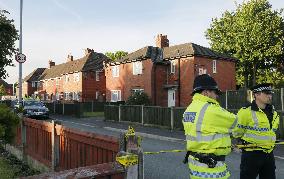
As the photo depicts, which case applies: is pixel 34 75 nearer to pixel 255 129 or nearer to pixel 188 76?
pixel 188 76

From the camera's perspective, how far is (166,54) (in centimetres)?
4088

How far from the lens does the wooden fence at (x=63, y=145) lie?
252 inches

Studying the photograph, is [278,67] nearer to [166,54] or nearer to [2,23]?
[166,54]

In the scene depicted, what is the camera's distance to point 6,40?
71.8ft

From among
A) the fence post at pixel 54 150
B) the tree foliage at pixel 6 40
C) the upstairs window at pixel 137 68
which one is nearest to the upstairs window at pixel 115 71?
the upstairs window at pixel 137 68

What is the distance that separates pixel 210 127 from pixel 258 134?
6.62ft

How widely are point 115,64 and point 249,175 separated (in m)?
40.5

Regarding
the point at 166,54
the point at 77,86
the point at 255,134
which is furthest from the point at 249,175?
the point at 77,86

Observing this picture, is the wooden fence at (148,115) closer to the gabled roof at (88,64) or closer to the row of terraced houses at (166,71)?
the row of terraced houses at (166,71)

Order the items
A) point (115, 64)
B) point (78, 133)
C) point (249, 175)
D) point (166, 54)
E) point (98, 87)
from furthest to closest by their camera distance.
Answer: point (98, 87), point (115, 64), point (166, 54), point (78, 133), point (249, 175)

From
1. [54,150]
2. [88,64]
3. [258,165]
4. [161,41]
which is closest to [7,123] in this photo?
[54,150]

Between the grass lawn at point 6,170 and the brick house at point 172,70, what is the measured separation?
25181 mm

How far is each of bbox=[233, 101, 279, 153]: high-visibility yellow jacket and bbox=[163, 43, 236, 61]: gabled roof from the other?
31.3m

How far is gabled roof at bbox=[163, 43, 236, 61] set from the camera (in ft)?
124
